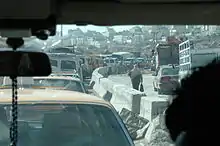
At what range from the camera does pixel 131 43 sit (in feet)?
29.8

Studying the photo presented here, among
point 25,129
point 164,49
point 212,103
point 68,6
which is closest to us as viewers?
point 212,103

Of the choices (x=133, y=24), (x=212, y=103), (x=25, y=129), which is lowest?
(x=25, y=129)

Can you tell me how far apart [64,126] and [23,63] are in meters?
2.70

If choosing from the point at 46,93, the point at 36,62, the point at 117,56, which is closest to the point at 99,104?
the point at 46,93

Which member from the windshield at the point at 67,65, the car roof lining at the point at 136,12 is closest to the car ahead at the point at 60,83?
the windshield at the point at 67,65

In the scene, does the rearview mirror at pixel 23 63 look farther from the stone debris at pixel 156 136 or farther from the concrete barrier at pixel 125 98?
the concrete barrier at pixel 125 98

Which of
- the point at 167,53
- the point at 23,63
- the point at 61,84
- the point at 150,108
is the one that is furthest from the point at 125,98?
the point at 23,63

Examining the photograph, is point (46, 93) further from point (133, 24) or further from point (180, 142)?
point (180, 142)

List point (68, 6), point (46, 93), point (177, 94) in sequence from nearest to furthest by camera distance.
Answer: point (177, 94) → point (68, 6) → point (46, 93)

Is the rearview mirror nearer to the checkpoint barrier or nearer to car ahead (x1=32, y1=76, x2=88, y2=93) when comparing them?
the checkpoint barrier

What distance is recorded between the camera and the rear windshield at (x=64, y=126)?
6.01 m

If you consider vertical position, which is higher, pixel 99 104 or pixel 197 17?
pixel 197 17

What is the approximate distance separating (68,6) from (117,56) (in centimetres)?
861

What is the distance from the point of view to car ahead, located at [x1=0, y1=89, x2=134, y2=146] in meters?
6.02
